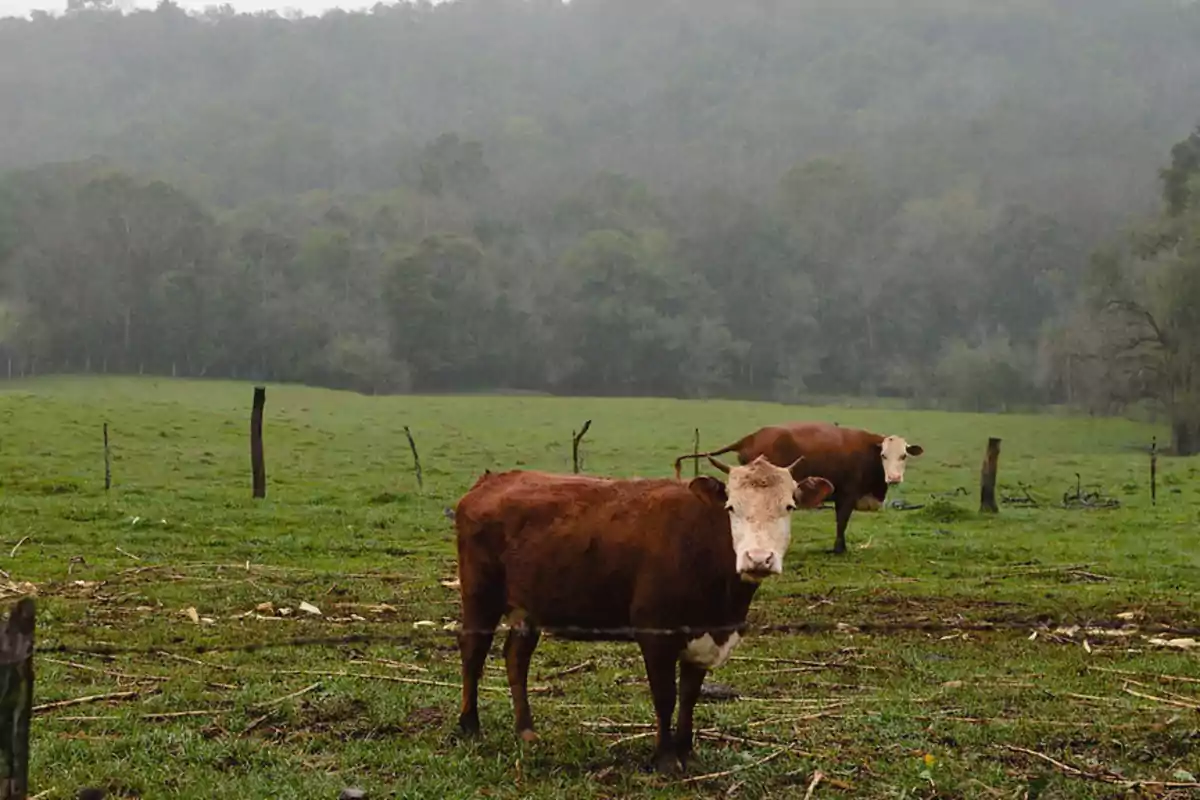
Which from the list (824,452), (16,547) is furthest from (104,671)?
(824,452)

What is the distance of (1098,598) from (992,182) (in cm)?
12585

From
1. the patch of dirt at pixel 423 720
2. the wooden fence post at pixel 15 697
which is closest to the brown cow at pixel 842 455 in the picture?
the patch of dirt at pixel 423 720

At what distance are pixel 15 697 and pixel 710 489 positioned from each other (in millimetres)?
3821

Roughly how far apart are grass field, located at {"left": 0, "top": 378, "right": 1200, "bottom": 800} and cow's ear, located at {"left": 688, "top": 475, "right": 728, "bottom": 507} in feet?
5.16

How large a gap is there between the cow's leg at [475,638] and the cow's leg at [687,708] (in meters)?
1.35

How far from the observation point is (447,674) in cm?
955

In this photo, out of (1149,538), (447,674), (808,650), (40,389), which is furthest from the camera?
(40,389)

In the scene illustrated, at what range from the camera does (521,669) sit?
7.54 m

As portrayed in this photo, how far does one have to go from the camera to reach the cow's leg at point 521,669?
7.47 m

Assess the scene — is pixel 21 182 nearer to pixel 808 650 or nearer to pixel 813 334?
pixel 813 334

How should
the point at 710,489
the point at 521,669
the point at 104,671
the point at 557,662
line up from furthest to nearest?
the point at 557,662
the point at 104,671
the point at 521,669
the point at 710,489

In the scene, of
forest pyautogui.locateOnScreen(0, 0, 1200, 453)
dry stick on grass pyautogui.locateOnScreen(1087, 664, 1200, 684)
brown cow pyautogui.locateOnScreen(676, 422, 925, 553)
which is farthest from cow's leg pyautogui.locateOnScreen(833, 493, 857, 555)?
forest pyautogui.locateOnScreen(0, 0, 1200, 453)

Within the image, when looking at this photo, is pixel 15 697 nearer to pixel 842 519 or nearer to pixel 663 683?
pixel 663 683

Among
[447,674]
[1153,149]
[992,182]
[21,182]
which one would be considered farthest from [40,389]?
[1153,149]
